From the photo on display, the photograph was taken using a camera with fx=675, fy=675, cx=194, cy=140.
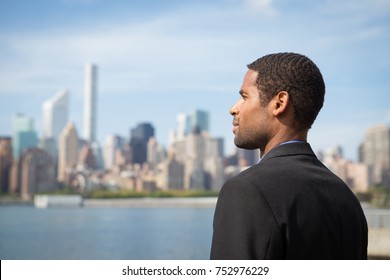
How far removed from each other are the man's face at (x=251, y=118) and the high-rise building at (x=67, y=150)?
212 feet

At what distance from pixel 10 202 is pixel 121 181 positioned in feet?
42.9

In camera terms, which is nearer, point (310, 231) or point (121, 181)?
point (310, 231)

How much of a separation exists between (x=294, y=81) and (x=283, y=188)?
0.15 metres

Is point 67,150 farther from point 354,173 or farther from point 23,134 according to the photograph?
point 354,173

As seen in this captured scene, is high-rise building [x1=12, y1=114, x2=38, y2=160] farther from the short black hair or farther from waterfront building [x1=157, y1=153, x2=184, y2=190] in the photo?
the short black hair

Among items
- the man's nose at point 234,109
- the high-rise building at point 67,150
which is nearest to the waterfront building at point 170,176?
the high-rise building at point 67,150

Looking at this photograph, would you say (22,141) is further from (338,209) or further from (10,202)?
(338,209)

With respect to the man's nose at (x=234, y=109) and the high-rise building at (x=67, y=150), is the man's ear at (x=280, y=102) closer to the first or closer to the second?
the man's nose at (x=234, y=109)

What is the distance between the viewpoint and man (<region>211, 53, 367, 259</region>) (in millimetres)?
780

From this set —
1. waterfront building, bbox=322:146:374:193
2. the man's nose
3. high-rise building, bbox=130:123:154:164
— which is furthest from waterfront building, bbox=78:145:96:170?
the man's nose

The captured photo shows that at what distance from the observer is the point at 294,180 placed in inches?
32.4

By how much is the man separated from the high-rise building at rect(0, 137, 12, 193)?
165 feet

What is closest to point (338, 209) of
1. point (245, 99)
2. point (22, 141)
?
point (245, 99)

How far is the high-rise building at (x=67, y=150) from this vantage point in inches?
2640
